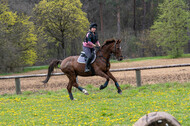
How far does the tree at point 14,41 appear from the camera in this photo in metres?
27.7

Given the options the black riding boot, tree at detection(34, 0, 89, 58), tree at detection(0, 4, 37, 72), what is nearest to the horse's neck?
the black riding boot

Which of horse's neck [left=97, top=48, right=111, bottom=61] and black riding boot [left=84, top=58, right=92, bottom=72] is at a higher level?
horse's neck [left=97, top=48, right=111, bottom=61]

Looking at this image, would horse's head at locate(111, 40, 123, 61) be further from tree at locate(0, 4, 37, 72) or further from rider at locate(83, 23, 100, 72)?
tree at locate(0, 4, 37, 72)

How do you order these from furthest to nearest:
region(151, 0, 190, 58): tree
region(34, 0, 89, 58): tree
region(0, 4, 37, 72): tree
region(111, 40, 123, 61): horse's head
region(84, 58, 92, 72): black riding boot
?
1. region(151, 0, 190, 58): tree
2. region(34, 0, 89, 58): tree
3. region(0, 4, 37, 72): tree
4. region(84, 58, 92, 72): black riding boot
5. region(111, 40, 123, 61): horse's head

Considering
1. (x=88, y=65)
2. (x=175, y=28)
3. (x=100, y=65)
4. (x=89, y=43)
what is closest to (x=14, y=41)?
(x=175, y=28)

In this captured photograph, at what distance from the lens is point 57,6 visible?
2825 centimetres

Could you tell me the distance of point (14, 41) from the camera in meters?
30.4

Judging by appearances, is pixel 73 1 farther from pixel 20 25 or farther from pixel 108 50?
pixel 108 50

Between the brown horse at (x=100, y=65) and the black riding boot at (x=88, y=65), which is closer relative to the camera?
the brown horse at (x=100, y=65)

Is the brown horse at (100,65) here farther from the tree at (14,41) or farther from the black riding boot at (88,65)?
the tree at (14,41)

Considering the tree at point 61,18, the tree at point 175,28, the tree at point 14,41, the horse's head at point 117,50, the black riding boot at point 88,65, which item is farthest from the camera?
the tree at point 175,28

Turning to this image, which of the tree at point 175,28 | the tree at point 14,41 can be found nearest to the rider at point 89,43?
the tree at point 14,41

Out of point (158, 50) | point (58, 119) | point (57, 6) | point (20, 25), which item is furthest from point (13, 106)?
point (158, 50)

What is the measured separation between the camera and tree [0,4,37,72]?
2766 cm
